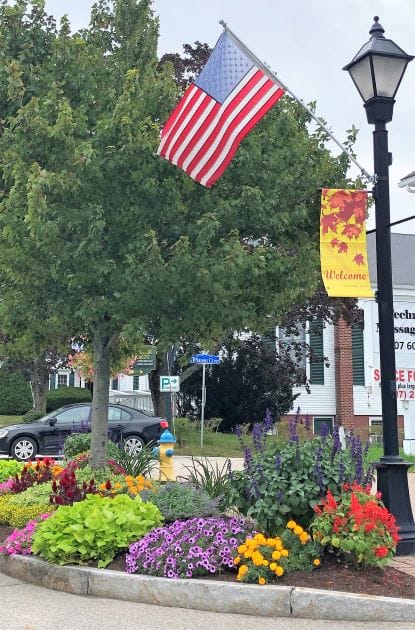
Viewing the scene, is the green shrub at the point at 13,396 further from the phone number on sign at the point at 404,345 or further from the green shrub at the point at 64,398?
the phone number on sign at the point at 404,345

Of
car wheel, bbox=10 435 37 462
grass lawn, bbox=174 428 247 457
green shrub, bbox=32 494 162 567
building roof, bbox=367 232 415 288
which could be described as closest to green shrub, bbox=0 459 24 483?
green shrub, bbox=32 494 162 567

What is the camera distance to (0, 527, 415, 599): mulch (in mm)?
5215

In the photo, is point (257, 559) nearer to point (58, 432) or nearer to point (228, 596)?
point (228, 596)

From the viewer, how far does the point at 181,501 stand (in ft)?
22.8

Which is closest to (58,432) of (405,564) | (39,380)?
(39,380)

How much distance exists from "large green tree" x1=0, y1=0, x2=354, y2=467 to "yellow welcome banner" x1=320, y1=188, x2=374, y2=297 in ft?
2.69

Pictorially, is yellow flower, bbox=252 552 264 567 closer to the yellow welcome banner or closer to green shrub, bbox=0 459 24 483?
the yellow welcome banner

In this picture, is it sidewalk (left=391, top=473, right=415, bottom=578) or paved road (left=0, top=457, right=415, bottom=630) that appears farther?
sidewalk (left=391, top=473, right=415, bottom=578)

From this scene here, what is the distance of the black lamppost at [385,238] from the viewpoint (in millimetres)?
6820

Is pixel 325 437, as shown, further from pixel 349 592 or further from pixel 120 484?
pixel 120 484

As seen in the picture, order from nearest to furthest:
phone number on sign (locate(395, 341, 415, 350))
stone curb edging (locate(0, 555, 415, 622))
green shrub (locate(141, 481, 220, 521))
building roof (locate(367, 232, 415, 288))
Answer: stone curb edging (locate(0, 555, 415, 622)) < green shrub (locate(141, 481, 220, 521)) < phone number on sign (locate(395, 341, 415, 350)) < building roof (locate(367, 232, 415, 288))

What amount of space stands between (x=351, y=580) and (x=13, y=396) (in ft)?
95.6

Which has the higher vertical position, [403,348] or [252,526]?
[403,348]

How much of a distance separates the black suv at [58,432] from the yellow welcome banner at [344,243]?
10.8 meters
